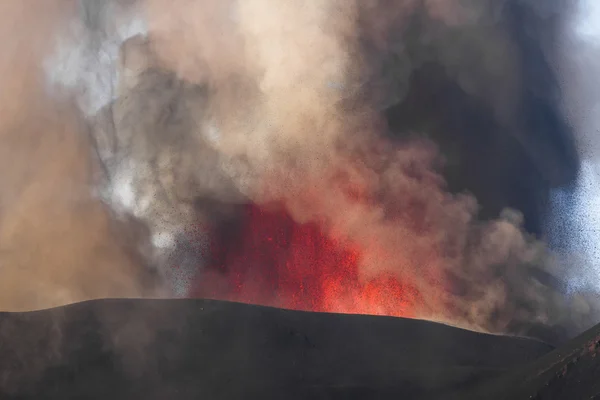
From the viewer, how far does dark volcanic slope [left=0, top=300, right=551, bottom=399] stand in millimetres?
8383

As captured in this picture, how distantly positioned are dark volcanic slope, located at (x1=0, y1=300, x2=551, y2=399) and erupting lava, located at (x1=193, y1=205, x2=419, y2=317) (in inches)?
175

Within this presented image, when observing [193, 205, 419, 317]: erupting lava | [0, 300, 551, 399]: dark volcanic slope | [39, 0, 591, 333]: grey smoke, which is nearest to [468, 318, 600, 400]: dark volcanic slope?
[0, 300, 551, 399]: dark volcanic slope

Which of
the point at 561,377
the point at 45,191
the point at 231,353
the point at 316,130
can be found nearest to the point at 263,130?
the point at 316,130

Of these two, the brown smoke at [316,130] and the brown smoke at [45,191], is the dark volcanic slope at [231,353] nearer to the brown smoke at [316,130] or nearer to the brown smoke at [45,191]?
the brown smoke at [45,191]

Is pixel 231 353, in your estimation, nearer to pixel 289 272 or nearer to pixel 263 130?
pixel 289 272

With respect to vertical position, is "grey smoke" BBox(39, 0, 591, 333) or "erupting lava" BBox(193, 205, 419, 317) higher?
"grey smoke" BBox(39, 0, 591, 333)

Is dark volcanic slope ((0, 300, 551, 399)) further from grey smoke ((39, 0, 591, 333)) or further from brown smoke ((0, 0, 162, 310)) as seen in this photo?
grey smoke ((39, 0, 591, 333))

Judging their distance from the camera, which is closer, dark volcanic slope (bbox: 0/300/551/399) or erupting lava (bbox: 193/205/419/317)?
dark volcanic slope (bbox: 0/300/551/399)

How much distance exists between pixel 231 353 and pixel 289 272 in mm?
6832

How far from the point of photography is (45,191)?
47.7 ft

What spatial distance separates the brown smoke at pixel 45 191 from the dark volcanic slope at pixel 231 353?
363 cm

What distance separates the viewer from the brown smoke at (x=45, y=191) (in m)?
13.7

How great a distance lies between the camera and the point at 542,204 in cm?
1673

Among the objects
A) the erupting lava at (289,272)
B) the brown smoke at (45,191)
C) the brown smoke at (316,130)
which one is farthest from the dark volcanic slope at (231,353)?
the brown smoke at (316,130)
